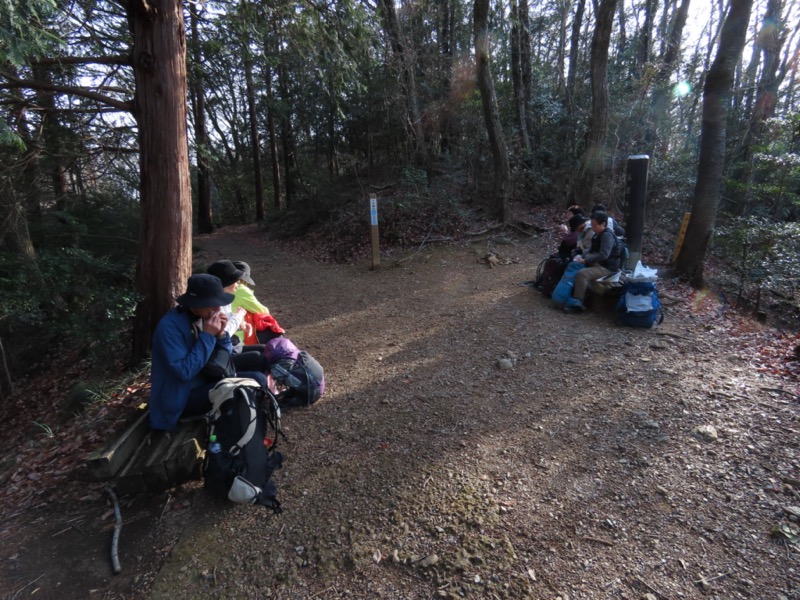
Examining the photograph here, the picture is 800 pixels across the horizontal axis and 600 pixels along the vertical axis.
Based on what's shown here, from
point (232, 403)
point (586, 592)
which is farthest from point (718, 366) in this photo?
point (232, 403)

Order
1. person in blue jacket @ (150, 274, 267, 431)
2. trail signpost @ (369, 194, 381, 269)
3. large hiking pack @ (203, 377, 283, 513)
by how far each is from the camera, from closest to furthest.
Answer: large hiking pack @ (203, 377, 283, 513) → person in blue jacket @ (150, 274, 267, 431) → trail signpost @ (369, 194, 381, 269)

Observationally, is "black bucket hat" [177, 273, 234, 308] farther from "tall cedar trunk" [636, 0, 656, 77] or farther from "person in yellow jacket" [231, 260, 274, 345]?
"tall cedar trunk" [636, 0, 656, 77]

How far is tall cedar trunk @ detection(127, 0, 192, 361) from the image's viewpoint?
13.7 feet

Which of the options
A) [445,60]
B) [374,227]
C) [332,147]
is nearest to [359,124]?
[332,147]

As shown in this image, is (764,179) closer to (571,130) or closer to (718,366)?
(571,130)

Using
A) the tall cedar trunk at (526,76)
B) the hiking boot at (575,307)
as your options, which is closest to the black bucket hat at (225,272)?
the hiking boot at (575,307)

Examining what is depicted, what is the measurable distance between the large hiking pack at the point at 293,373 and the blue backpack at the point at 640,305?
419 cm

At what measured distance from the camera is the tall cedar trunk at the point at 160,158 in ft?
13.7

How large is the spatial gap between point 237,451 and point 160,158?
3408 millimetres

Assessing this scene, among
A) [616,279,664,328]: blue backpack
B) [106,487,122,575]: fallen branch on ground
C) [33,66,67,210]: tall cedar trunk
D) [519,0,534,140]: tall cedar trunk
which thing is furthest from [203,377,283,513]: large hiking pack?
[519,0,534,140]: tall cedar trunk

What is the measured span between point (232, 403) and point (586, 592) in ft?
7.60

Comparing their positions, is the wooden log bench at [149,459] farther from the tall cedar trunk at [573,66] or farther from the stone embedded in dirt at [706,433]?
the tall cedar trunk at [573,66]

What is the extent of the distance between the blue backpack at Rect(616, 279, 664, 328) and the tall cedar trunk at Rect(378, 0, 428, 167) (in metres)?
10.1

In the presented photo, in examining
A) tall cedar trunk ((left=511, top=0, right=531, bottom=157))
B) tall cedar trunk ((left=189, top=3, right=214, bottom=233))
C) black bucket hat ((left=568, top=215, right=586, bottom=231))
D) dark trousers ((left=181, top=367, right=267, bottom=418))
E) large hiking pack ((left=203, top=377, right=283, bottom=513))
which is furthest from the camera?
tall cedar trunk ((left=511, top=0, right=531, bottom=157))
